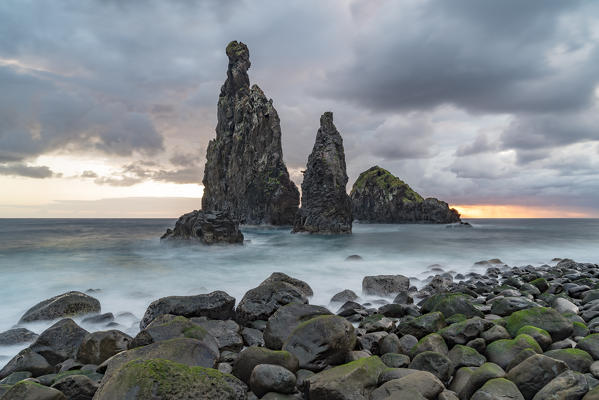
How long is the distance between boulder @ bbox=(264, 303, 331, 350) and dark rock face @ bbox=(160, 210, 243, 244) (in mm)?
22970

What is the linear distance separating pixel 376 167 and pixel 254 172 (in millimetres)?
59048

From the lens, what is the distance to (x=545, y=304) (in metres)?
7.50

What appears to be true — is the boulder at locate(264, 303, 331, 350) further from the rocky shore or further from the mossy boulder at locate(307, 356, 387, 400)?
the mossy boulder at locate(307, 356, 387, 400)

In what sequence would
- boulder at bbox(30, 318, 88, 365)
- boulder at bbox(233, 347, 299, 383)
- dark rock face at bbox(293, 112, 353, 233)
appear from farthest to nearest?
dark rock face at bbox(293, 112, 353, 233), boulder at bbox(30, 318, 88, 365), boulder at bbox(233, 347, 299, 383)

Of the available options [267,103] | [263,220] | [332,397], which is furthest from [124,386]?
[267,103]

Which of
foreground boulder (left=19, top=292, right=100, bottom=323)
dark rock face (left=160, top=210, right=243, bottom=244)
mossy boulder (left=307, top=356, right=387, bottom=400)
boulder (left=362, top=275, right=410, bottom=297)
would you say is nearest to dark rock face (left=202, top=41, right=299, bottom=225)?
dark rock face (left=160, top=210, right=243, bottom=244)

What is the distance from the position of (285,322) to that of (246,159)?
7369 cm

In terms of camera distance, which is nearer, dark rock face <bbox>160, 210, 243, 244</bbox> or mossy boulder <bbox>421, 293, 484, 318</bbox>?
mossy boulder <bbox>421, 293, 484, 318</bbox>

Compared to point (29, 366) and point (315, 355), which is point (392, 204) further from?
point (29, 366)

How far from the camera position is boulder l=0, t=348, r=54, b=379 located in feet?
16.7

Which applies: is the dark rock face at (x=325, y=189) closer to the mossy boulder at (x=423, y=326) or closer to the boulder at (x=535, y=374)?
the mossy boulder at (x=423, y=326)

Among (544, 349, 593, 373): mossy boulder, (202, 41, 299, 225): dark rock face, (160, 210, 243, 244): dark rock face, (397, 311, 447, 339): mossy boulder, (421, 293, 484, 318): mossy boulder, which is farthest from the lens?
(202, 41, 299, 225): dark rock face

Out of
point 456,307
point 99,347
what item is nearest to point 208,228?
point 99,347

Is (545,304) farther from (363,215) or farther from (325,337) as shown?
(363,215)
